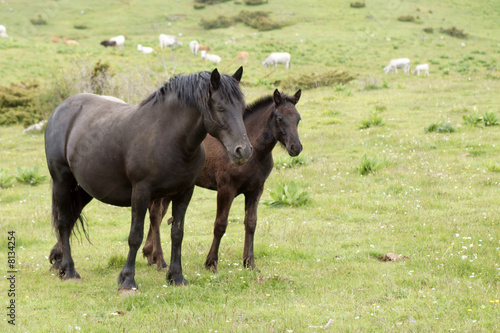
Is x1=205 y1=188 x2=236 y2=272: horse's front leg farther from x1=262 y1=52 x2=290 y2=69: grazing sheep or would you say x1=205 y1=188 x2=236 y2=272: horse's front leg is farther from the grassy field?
x1=262 y1=52 x2=290 y2=69: grazing sheep

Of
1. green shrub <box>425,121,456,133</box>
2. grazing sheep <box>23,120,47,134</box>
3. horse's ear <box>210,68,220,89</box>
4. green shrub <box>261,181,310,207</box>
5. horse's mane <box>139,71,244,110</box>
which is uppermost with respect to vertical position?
horse's ear <box>210,68,220,89</box>

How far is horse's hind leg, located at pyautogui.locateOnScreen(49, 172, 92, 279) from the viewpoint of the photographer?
22.6ft

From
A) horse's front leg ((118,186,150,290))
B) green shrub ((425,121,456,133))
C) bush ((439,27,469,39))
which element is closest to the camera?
horse's front leg ((118,186,150,290))

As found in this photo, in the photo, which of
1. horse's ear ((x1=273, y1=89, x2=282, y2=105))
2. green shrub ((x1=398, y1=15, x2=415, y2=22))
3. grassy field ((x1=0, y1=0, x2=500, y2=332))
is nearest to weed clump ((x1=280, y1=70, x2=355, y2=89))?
grassy field ((x1=0, y1=0, x2=500, y2=332))

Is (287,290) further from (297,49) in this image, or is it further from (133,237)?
(297,49)

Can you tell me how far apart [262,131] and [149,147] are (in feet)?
6.27

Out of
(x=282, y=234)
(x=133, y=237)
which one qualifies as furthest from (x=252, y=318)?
(x=282, y=234)

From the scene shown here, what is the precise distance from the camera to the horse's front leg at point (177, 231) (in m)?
6.29

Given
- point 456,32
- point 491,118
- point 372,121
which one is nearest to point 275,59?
point 372,121

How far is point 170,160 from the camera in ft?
19.1

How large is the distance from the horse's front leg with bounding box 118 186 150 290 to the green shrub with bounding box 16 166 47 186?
318 inches

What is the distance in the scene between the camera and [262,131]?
7.19m

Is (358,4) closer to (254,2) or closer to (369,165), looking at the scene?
(254,2)

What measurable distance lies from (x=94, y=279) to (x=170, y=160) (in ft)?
7.44
